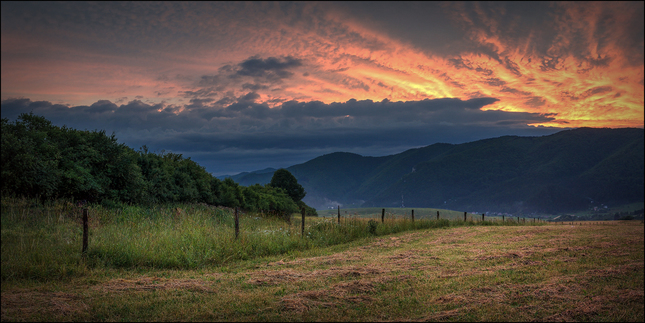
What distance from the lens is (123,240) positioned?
10.4m

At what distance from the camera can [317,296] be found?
6.30 metres

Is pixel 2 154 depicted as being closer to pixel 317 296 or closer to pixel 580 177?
pixel 317 296

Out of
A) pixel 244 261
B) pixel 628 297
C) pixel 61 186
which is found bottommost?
pixel 244 261

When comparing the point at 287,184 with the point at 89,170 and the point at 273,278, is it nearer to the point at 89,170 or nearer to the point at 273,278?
the point at 89,170

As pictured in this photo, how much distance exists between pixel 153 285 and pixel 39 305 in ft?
6.75

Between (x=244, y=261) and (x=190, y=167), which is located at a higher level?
(x=190, y=167)

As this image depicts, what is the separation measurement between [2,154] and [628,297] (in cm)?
1187

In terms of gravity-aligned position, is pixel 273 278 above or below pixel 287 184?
below

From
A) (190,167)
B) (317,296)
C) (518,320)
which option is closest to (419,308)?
(518,320)

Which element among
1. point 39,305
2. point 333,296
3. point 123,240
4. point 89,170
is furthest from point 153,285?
point 89,170

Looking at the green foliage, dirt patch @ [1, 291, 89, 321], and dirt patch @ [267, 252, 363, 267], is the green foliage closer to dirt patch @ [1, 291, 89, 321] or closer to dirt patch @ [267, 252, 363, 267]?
dirt patch @ [267, 252, 363, 267]

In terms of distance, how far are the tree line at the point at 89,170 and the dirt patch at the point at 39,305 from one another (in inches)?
80.7

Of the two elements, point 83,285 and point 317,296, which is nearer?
point 317,296

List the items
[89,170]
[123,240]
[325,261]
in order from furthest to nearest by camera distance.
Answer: [89,170] → [325,261] → [123,240]
